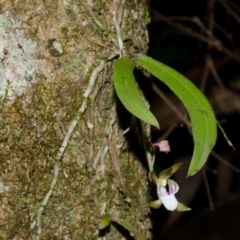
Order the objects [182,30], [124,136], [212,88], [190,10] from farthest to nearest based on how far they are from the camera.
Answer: [190,10] → [212,88] → [182,30] → [124,136]

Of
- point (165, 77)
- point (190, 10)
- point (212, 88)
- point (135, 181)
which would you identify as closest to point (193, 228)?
point (212, 88)

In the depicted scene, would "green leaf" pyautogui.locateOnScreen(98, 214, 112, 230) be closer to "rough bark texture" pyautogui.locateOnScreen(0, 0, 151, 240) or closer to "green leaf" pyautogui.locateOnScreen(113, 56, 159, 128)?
"rough bark texture" pyautogui.locateOnScreen(0, 0, 151, 240)

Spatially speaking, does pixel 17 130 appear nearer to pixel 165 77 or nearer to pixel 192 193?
pixel 165 77

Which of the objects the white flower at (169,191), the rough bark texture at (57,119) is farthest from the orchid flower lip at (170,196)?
the rough bark texture at (57,119)

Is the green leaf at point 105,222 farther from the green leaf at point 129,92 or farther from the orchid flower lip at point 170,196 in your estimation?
the green leaf at point 129,92

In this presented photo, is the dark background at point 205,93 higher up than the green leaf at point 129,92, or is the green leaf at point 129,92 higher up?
the green leaf at point 129,92
